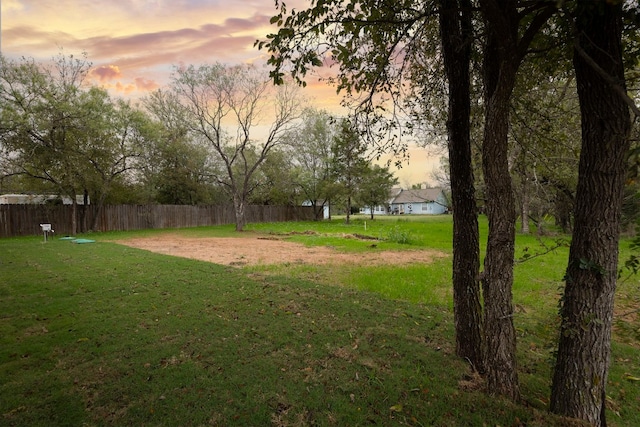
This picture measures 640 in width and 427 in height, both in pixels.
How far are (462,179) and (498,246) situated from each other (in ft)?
2.46

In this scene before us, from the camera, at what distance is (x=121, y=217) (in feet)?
73.3

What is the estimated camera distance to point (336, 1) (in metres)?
3.21

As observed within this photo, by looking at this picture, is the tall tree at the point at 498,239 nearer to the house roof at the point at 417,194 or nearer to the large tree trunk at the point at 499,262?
the large tree trunk at the point at 499,262

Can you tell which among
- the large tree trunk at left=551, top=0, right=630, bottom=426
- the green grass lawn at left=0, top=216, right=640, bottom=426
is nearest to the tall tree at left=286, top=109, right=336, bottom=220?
the green grass lawn at left=0, top=216, right=640, bottom=426

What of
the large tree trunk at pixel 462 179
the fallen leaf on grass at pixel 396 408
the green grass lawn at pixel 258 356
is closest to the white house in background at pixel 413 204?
the green grass lawn at pixel 258 356

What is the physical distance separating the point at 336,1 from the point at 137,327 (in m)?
4.44

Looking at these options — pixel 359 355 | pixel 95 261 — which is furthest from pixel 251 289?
pixel 95 261

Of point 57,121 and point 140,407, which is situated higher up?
point 57,121

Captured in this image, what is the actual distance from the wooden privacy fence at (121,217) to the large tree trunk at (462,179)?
22598 mm

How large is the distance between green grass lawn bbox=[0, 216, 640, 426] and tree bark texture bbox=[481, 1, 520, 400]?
179 millimetres

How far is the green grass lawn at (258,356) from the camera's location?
2.50 metres

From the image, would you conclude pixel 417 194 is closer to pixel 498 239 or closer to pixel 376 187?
pixel 376 187

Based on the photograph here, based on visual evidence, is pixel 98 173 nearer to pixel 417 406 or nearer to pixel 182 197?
pixel 182 197

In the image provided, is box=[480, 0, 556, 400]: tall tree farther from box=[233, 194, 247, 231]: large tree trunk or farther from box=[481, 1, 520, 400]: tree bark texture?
box=[233, 194, 247, 231]: large tree trunk
